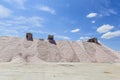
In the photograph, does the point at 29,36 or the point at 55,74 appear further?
the point at 29,36

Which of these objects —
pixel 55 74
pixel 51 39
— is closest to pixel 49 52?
pixel 51 39

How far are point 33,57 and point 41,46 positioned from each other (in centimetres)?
655

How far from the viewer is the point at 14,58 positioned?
113ft

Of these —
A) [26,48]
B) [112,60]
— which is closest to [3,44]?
[26,48]

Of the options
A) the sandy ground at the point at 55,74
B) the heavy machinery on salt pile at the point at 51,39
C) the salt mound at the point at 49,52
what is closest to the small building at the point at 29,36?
the salt mound at the point at 49,52

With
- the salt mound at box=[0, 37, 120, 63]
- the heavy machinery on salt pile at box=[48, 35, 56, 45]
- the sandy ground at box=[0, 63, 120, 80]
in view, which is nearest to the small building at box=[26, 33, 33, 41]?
the salt mound at box=[0, 37, 120, 63]

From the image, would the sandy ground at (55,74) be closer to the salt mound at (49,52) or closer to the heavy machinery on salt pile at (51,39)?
the salt mound at (49,52)

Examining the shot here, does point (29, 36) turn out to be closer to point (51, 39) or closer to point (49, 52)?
point (51, 39)

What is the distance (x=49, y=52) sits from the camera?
131 ft

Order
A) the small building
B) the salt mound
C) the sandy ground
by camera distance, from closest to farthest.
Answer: the sandy ground, the salt mound, the small building

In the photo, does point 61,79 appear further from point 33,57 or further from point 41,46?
point 41,46

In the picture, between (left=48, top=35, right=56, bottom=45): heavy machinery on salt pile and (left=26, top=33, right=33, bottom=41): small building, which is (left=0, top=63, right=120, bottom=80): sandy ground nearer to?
(left=26, top=33, right=33, bottom=41): small building

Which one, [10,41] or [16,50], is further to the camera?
[10,41]

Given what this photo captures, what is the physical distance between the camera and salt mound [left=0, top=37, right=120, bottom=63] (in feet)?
117
